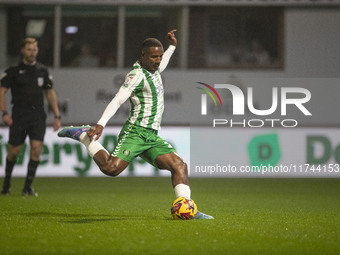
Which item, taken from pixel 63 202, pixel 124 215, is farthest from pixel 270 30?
pixel 124 215

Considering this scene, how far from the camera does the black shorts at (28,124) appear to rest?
1244 cm

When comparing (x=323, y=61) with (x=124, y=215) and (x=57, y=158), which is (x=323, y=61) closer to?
(x=57, y=158)

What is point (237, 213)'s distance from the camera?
32.6 feet

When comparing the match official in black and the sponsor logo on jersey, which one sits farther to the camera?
the sponsor logo on jersey

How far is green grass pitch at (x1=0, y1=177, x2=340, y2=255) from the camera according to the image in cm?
684

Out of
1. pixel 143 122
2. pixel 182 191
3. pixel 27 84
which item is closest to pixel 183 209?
pixel 182 191

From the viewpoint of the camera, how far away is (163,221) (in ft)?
28.9

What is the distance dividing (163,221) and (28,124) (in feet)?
14.3

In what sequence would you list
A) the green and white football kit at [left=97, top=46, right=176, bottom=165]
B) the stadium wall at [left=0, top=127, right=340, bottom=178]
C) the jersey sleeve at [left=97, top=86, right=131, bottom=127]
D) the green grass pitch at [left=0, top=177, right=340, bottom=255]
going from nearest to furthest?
the green grass pitch at [left=0, top=177, right=340, bottom=255]
the jersey sleeve at [left=97, top=86, right=131, bottom=127]
the green and white football kit at [left=97, top=46, right=176, bottom=165]
the stadium wall at [left=0, top=127, right=340, bottom=178]

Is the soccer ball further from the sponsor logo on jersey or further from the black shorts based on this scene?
the sponsor logo on jersey

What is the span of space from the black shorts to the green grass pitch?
38.3 inches

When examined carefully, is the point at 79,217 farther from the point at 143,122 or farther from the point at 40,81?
the point at 40,81

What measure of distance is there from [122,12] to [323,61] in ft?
17.4

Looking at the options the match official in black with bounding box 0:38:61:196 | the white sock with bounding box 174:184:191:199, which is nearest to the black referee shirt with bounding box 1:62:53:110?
the match official in black with bounding box 0:38:61:196
